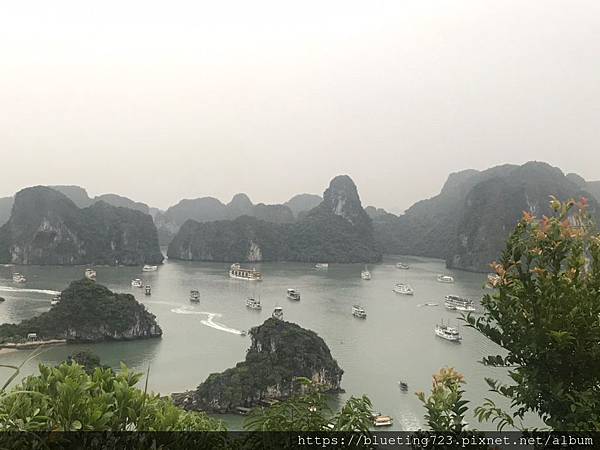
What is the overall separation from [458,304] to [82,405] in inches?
1107

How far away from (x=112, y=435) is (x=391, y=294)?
3264cm

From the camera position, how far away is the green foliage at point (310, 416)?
2.11 metres

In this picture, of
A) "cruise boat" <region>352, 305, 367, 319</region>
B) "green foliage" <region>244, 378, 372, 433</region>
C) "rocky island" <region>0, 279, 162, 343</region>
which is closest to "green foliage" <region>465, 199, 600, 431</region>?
"green foliage" <region>244, 378, 372, 433</region>

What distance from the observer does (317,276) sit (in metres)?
45.0

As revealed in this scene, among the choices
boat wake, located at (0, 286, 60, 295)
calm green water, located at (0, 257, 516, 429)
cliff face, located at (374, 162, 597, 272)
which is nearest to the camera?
calm green water, located at (0, 257, 516, 429)

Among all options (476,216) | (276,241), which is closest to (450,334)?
(476,216)

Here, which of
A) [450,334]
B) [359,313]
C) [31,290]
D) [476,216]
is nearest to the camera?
[450,334]

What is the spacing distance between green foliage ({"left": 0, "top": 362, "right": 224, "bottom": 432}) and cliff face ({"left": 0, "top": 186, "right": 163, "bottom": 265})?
54.7 m

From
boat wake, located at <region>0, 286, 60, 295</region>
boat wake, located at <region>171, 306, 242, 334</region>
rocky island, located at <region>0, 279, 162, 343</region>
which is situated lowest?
boat wake, located at <region>0, 286, 60, 295</region>

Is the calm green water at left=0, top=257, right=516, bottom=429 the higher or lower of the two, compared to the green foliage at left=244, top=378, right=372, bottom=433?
lower

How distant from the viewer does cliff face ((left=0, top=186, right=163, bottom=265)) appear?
5225cm

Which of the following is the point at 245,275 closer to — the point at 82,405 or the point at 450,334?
the point at 450,334

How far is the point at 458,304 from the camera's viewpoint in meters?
27.9

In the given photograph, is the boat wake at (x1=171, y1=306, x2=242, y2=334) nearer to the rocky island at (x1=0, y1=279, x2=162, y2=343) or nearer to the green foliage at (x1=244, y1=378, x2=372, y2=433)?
the rocky island at (x1=0, y1=279, x2=162, y2=343)
